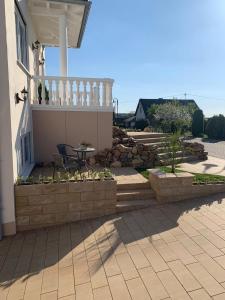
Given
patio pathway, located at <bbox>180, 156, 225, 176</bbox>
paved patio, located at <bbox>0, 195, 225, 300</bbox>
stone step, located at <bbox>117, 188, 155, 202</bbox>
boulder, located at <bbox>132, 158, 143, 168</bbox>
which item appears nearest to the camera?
paved patio, located at <bbox>0, 195, 225, 300</bbox>

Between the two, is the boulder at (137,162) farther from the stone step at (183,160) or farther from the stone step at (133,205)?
the stone step at (133,205)

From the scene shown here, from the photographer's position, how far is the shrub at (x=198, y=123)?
79.5 feet

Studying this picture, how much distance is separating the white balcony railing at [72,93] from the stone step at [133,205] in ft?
11.6

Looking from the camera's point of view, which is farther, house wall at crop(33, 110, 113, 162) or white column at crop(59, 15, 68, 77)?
white column at crop(59, 15, 68, 77)

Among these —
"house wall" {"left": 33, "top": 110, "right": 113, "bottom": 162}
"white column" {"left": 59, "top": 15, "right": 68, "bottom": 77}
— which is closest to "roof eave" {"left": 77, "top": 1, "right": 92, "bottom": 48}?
"white column" {"left": 59, "top": 15, "right": 68, "bottom": 77}

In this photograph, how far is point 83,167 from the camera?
6.69 m

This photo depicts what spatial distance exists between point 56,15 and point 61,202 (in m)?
6.61

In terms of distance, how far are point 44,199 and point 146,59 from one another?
13.3 meters

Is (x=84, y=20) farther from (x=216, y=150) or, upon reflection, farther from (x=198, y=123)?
(x=198, y=123)

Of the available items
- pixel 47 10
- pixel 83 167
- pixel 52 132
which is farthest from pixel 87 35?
pixel 83 167

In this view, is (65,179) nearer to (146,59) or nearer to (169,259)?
(169,259)

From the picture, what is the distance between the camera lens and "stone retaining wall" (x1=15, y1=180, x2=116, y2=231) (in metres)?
4.44

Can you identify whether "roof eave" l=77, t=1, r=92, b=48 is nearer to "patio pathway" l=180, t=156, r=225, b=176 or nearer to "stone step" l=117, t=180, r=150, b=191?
"stone step" l=117, t=180, r=150, b=191

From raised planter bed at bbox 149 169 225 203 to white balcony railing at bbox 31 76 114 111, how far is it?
3193 millimetres
